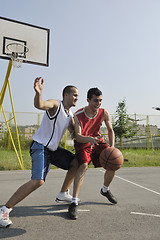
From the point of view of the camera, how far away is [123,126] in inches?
633

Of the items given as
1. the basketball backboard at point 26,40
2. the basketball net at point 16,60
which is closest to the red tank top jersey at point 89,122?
the basketball net at point 16,60

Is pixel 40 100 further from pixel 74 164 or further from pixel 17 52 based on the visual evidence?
pixel 17 52

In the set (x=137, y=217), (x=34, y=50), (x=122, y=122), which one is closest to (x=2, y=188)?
(x=137, y=217)

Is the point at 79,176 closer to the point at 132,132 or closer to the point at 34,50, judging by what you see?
the point at 34,50

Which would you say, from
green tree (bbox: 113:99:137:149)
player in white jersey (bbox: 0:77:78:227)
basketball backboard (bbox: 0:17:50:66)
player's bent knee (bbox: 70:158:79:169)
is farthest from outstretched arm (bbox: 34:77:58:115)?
green tree (bbox: 113:99:137:149)

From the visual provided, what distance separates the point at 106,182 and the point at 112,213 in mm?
572

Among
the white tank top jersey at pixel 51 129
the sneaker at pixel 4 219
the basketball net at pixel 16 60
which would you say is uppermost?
the basketball net at pixel 16 60

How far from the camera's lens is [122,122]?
53.3 ft

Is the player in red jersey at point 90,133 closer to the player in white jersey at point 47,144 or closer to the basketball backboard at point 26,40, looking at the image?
the player in white jersey at point 47,144

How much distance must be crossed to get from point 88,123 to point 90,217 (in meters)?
1.42

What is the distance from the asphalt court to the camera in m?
2.67

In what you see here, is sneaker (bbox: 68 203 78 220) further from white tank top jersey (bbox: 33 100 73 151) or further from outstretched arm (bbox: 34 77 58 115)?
outstretched arm (bbox: 34 77 58 115)

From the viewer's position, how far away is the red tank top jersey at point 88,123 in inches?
147

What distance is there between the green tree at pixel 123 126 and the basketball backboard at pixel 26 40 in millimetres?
9111
